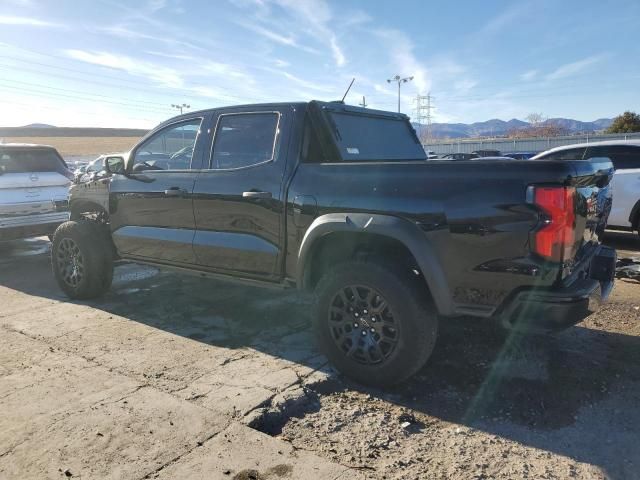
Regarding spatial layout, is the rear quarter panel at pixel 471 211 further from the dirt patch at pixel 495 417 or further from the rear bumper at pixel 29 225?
the rear bumper at pixel 29 225

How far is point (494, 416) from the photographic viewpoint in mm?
3100

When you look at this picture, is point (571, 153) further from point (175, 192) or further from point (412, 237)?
point (175, 192)

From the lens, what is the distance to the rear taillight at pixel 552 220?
9.09ft

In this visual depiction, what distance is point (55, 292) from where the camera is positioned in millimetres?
6066

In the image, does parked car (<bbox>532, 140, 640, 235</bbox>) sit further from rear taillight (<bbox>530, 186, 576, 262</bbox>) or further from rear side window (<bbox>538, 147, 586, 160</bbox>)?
rear taillight (<bbox>530, 186, 576, 262</bbox>)

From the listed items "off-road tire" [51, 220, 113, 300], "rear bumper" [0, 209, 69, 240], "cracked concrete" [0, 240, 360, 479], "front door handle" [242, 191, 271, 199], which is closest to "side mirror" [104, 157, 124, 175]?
"off-road tire" [51, 220, 113, 300]

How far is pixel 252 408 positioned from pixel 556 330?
1.85 metres

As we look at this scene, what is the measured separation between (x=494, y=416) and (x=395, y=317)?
2.71 feet

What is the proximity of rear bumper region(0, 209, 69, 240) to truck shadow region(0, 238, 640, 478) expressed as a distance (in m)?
2.29

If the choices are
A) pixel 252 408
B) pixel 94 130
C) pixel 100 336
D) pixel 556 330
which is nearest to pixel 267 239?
pixel 252 408

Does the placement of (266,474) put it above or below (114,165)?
below

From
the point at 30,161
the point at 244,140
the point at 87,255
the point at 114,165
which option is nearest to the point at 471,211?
the point at 244,140

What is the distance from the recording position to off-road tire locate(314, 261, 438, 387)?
3242mm

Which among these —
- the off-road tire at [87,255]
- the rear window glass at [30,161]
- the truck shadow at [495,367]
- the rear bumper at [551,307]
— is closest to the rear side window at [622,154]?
the truck shadow at [495,367]
